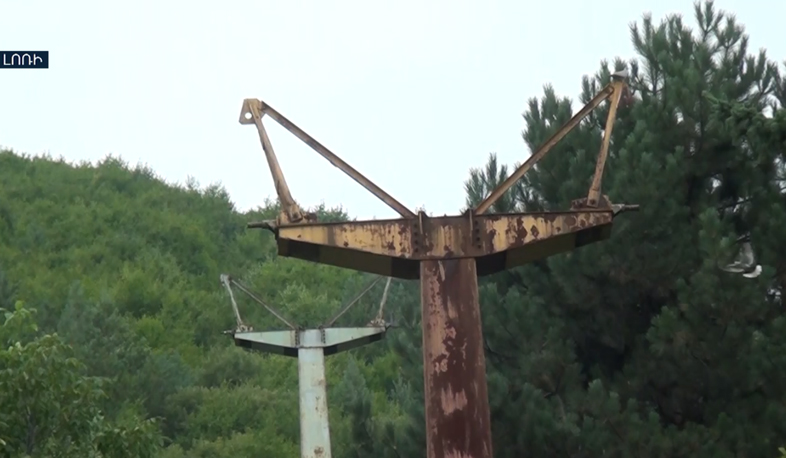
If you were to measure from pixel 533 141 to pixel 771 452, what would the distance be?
451 cm

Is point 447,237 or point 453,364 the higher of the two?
point 447,237

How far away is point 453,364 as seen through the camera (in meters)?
6.93

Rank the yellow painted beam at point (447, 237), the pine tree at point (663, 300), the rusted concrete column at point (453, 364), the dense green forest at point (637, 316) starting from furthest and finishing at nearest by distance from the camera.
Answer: the pine tree at point (663, 300) → the dense green forest at point (637, 316) → the yellow painted beam at point (447, 237) → the rusted concrete column at point (453, 364)

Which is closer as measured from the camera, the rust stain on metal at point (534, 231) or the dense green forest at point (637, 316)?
the rust stain on metal at point (534, 231)

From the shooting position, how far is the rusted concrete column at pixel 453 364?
6859mm

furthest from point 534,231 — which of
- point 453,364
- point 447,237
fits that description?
point 453,364

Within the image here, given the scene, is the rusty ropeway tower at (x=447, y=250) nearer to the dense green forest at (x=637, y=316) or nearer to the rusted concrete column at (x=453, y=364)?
the rusted concrete column at (x=453, y=364)

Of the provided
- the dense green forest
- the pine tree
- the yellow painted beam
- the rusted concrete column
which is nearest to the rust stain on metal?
the yellow painted beam

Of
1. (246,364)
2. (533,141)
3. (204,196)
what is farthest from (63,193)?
(533,141)

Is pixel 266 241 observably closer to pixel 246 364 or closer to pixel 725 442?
pixel 246 364

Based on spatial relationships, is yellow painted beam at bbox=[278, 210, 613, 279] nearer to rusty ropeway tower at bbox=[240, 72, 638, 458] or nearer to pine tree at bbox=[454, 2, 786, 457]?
rusty ropeway tower at bbox=[240, 72, 638, 458]

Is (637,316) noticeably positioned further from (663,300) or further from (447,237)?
(447,237)

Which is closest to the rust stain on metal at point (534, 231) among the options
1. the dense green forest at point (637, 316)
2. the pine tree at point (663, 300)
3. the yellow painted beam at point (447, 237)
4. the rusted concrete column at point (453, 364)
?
the yellow painted beam at point (447, 237)

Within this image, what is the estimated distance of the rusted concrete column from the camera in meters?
6.86
